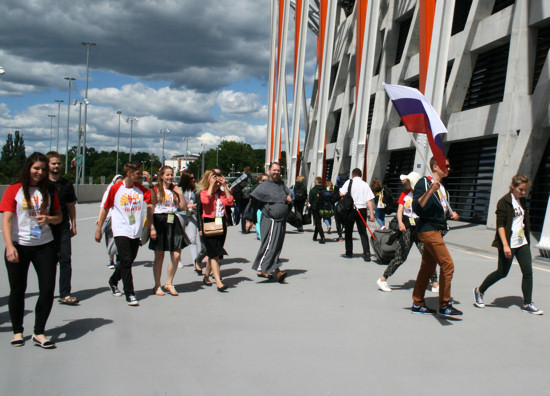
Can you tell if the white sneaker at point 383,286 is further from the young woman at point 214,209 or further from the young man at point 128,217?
the young man at point 128,217

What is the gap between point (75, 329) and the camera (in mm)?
5395

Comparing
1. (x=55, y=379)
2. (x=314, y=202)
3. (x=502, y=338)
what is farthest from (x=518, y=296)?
(x=314, y=202)

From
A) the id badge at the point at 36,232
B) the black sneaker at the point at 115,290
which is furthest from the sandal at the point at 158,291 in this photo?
the id badge at the point at 36,232

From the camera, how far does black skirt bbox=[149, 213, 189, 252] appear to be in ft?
24.0

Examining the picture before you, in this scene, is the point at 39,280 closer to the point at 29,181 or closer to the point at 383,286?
the point at 29,181

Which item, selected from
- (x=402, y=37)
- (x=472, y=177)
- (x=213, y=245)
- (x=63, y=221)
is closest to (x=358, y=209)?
(x=213, y=245)

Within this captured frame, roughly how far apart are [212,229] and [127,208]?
1.55m

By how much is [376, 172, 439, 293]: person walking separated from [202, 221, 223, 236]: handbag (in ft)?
7.68

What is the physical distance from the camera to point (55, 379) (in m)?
4.00

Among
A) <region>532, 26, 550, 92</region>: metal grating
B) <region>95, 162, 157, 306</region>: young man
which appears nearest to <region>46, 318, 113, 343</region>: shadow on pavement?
<region>95, 162, 157, 306</region>: young man

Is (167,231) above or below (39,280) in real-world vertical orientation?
above

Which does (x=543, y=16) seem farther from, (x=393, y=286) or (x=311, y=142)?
(x=311, y=142)

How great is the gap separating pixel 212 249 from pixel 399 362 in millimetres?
3774

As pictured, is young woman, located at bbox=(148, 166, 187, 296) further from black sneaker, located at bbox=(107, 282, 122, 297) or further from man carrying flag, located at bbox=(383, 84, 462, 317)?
man carrying flag, located at bbox=(383, 84, 462, 317)
